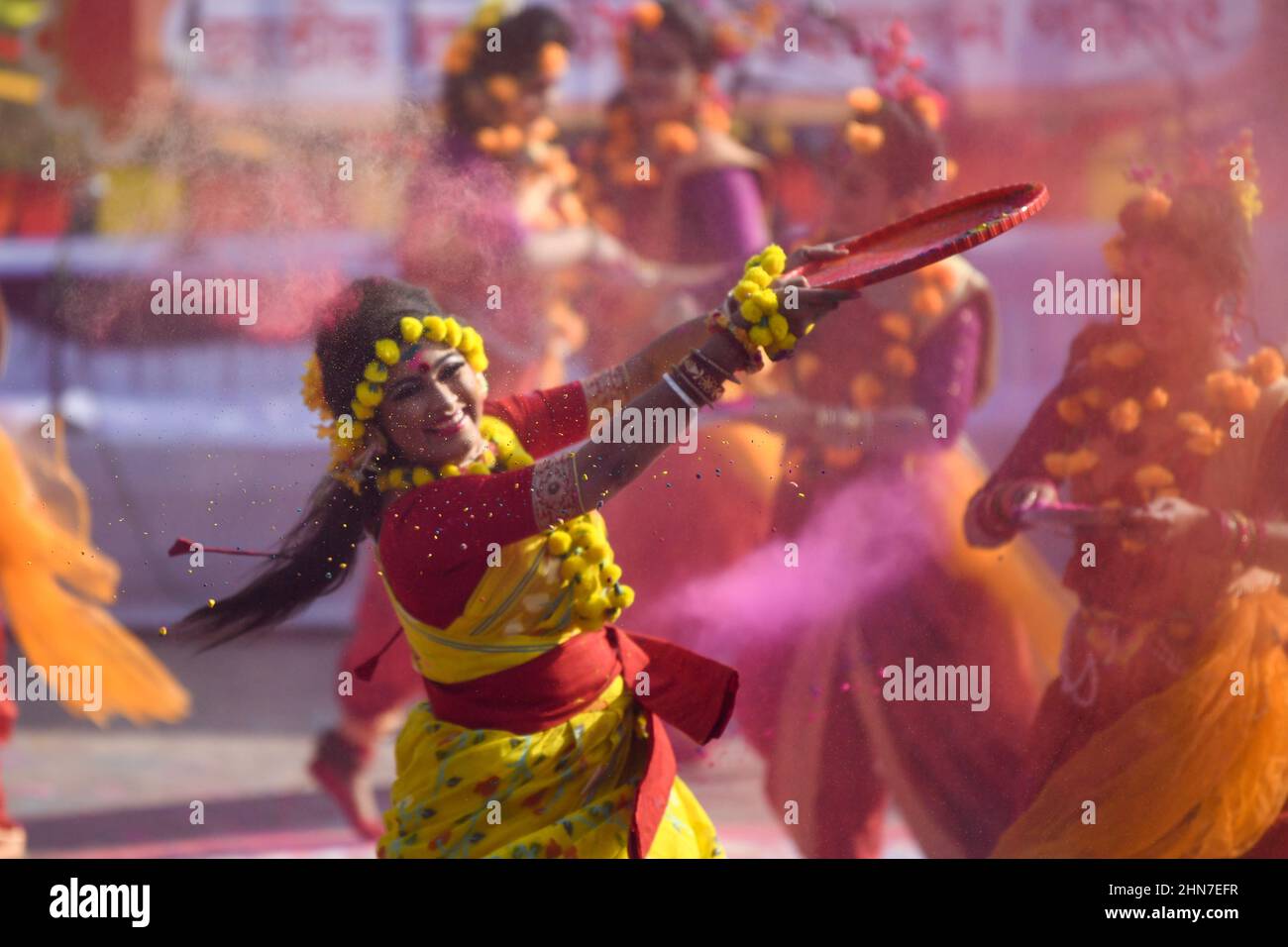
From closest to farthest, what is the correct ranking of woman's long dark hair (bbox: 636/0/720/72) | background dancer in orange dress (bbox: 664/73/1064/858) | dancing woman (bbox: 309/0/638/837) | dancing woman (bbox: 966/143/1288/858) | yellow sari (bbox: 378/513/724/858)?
1. yellow sari (bbox: 378/513/724/858)
2. dancing woman (bbox: 966/143/1288/858)
3. background dancer in orange dress (bbox: 664/73/1064/858)
4. dancing woman (bbox: 309/0/638/837)
5. woman's long dark hair (bbox: 636/0/720/72)

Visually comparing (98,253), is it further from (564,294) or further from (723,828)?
(723,828)

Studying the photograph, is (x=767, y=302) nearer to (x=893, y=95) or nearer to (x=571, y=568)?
(x=571, y=568)

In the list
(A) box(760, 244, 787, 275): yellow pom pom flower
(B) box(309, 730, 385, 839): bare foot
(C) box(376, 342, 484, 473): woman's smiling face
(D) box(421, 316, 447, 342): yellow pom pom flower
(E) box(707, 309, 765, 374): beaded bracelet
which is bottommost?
(B) box(309, 730, 385, 839): bare foot

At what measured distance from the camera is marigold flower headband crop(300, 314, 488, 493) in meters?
2.59

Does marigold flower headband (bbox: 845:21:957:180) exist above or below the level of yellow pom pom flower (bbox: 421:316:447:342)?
above

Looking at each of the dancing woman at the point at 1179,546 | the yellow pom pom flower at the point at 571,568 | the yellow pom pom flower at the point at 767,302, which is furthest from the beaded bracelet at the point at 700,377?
the dancing woman at the point at 1179,546

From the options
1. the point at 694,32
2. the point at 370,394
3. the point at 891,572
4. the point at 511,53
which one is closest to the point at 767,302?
the point at 370,394

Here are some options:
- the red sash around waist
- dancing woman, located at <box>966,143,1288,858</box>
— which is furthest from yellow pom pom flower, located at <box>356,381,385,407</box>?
dancing woman, located at <box>966,143,1288,858</box>

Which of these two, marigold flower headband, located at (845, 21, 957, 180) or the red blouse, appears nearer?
the red blouse

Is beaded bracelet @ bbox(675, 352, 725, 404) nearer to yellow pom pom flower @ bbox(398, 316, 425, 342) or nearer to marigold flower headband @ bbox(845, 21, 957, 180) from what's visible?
yellow pom pom flower @ bbox(398, 316, 425, 342)

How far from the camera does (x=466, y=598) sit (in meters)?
2.54

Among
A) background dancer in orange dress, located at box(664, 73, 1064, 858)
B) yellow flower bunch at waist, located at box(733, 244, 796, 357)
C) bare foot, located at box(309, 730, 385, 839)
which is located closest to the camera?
yellow flower bunch at waist, located at box(733, 244, 796, 357)

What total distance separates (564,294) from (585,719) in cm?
138
